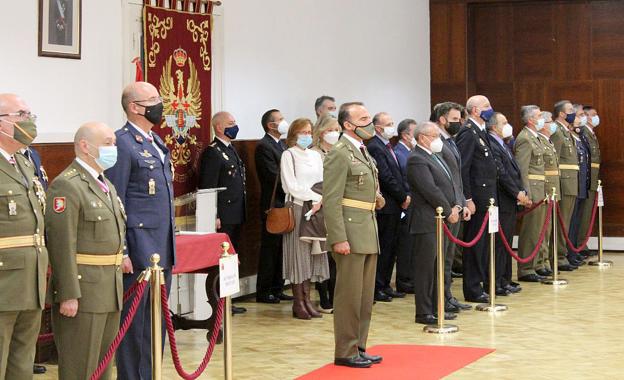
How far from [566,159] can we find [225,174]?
15.4ft

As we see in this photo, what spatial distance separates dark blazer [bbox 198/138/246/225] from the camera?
9.73 m

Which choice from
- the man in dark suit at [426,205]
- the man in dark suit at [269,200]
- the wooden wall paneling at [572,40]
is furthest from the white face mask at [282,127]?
the wooden wall paneling at [572,40]

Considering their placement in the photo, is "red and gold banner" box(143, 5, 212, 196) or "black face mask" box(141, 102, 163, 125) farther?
"red and gold banner" box(143, 5, 212, 196)

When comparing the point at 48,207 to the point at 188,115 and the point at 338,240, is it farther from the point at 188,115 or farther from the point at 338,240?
the point at 188,115

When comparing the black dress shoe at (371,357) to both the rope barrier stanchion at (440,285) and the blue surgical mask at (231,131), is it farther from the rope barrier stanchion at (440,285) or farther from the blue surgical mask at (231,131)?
the blue surgical mask at (231,131)

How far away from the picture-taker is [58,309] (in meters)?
5.46

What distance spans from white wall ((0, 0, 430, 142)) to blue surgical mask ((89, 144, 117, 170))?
7.63 feet

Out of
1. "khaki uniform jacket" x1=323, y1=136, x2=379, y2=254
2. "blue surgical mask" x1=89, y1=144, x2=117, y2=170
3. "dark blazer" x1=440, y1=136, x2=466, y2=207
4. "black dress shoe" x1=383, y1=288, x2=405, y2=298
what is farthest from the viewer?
"black dress shoe" x1=383, y1=288, x2=405, y2=298

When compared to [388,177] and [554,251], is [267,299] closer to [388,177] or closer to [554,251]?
[388,177]

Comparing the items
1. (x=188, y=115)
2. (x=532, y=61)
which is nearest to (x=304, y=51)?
(x=188, y=115)

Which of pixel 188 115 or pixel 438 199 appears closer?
pixel 438 199

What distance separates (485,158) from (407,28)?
15.0ft

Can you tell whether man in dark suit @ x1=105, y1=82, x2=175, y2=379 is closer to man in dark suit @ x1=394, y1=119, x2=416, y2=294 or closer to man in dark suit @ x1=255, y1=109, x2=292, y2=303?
man in dark suit @ x1=255, y1=109, x2=292, y2=303

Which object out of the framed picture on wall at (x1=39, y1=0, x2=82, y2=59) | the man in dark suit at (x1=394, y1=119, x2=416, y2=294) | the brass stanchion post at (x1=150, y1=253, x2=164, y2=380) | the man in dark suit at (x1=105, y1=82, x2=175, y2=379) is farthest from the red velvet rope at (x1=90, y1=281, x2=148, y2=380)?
the man in dark suit at (x1=394, y1=119, x2=416, y2=294)
